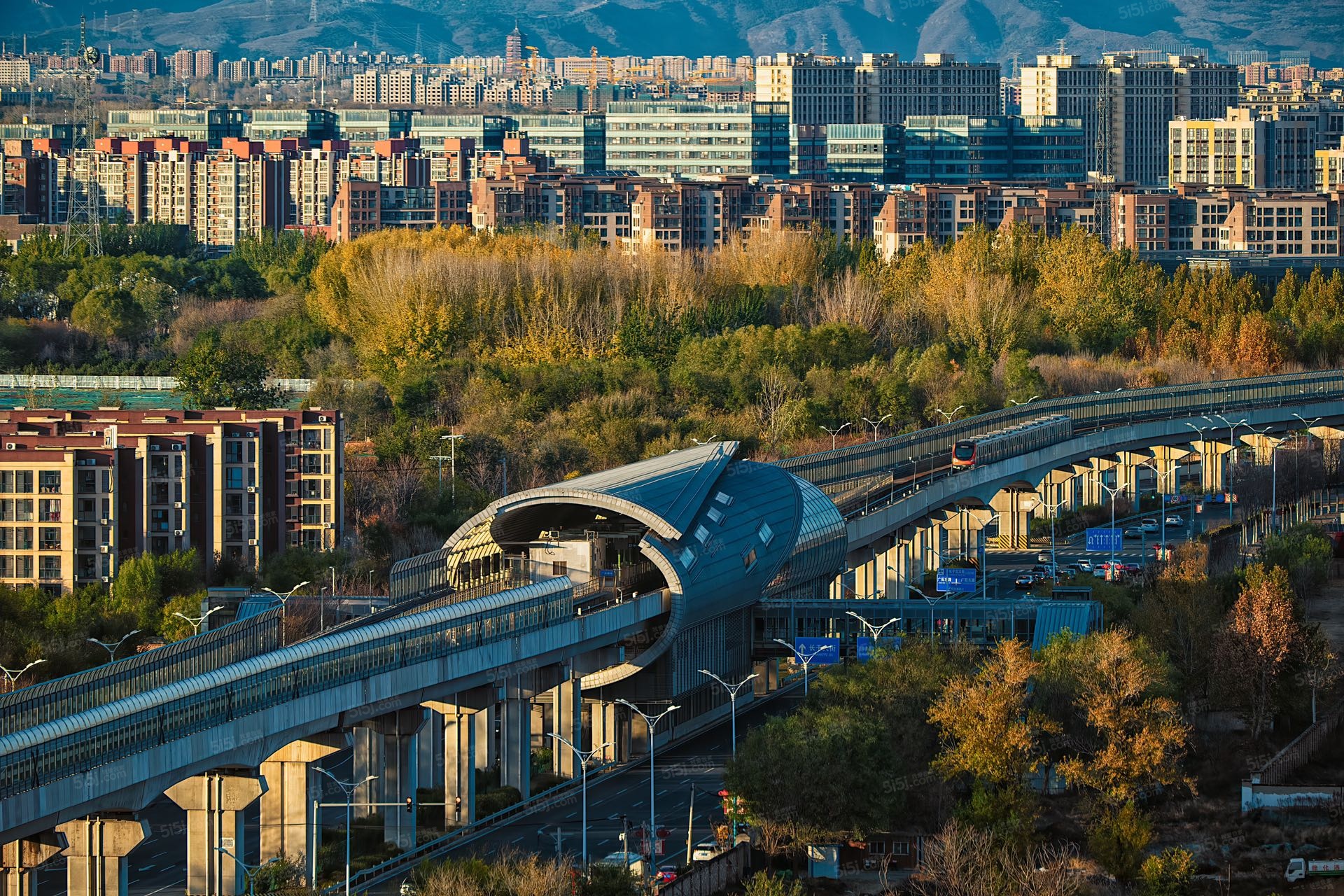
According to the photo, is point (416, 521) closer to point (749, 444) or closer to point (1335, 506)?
point (749, 444)

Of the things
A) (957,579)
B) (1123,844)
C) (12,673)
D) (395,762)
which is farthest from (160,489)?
(1123,844)

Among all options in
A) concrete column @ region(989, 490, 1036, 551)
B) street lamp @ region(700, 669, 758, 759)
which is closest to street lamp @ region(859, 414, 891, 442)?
concrete column @ region(989, 490, 1036, 551)

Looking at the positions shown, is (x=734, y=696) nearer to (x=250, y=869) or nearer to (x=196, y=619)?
(x=250, y=869)

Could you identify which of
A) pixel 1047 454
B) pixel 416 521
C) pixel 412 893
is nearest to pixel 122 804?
pixel 412 893

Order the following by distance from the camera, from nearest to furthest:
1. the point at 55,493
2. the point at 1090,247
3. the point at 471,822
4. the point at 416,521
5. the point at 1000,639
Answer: the point at 471,822 < the point at 1000,639 < the point at 55,493 < the point at 416,521 < the point at 1090,247

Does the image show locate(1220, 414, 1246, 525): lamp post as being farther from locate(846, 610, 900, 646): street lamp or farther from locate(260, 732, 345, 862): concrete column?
locate(260, 732, 345, 862): concrete column

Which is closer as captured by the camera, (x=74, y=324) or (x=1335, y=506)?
(x=1335, y=506)

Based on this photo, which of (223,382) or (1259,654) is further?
(223,382)
